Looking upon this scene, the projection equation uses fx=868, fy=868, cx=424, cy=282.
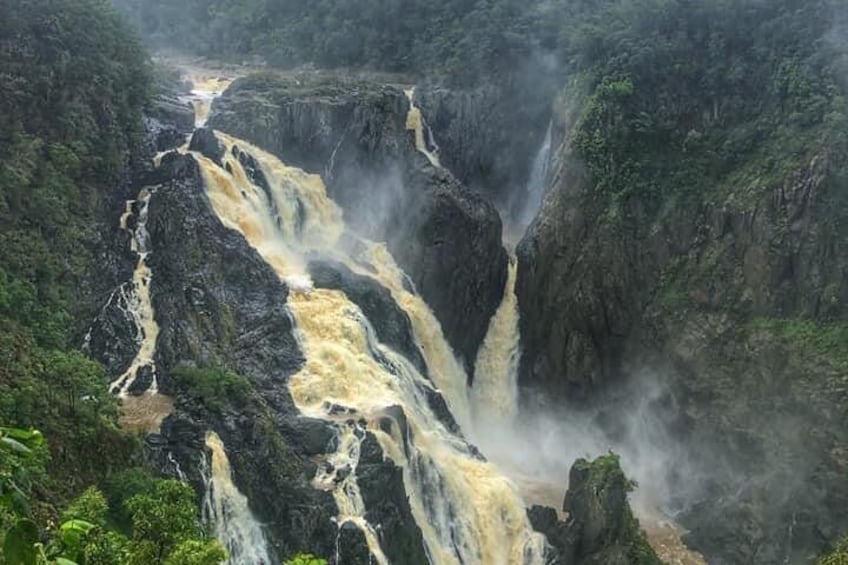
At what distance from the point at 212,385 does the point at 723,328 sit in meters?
19.5

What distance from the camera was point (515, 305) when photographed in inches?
1489

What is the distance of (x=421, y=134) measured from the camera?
42.0m

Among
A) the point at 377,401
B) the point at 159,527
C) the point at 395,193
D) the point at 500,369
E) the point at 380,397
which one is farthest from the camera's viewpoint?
the point at 395,193

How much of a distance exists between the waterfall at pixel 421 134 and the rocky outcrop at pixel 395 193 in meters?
2.03

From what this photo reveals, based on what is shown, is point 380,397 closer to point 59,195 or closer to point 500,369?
point 500,369

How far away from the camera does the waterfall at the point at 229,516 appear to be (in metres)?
21.3

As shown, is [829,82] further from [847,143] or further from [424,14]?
[424,14]

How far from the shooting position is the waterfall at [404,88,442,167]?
4156 centimetres

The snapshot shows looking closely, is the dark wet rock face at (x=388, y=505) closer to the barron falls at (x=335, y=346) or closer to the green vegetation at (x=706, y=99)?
the barron falls at (x=335, y=346)

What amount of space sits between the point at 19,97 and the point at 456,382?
1891cm

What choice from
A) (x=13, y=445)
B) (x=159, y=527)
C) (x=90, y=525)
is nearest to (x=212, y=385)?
(x=159, y=527)

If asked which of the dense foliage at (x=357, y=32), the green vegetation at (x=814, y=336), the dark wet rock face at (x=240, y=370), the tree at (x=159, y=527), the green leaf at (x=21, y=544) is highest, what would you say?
the dense foliage at (x=357, y=32)

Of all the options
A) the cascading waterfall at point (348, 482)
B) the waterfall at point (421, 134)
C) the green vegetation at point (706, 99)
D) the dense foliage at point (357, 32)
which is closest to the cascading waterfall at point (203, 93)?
the dense foliage at point (357, 32)

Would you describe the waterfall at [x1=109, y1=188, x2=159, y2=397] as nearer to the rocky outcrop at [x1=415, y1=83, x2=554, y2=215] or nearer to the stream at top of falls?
the stream at top of falls
